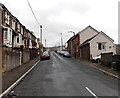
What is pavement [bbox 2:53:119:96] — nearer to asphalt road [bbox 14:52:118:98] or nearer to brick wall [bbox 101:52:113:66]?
asphalt road [bbox 14:52:118:98]

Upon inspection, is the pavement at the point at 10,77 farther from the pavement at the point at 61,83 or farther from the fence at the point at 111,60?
the fence at the point at 111,60

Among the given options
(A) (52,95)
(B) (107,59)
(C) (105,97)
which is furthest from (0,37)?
(C) (105,97)

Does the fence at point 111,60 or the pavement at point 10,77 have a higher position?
the fence at point 111,60

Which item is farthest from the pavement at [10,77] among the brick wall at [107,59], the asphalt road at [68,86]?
the brick wall at [107,59]

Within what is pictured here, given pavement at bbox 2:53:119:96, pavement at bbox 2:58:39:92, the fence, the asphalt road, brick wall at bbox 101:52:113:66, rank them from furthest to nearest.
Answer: brick wall at bbox 101:52:113:66 → the fence → pavement at bbox 2:58:39:92 → pavement at bbox 2:53:119:96 → the asphalt road

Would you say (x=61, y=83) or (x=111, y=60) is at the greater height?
(x=111, y=60)

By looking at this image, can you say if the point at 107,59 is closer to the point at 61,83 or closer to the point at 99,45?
the point at 61,83

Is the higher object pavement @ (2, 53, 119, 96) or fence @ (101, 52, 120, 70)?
fence @ (101, 52, 120, 70)

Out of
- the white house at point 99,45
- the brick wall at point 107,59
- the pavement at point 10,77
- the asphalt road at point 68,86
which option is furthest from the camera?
the white house at point 99,45

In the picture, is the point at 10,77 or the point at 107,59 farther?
the point at 107,59

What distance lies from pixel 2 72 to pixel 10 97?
9.00 metres

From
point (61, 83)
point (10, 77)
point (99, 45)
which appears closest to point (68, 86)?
point (61, 83)

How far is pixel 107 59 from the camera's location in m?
24.6

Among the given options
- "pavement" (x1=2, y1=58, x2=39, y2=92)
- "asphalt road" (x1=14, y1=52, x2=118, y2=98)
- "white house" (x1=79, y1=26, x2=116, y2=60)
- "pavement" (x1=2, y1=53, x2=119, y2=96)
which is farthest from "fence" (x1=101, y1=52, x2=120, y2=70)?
"white house" (x1=79, y1=26, x2=116, y2=60)
